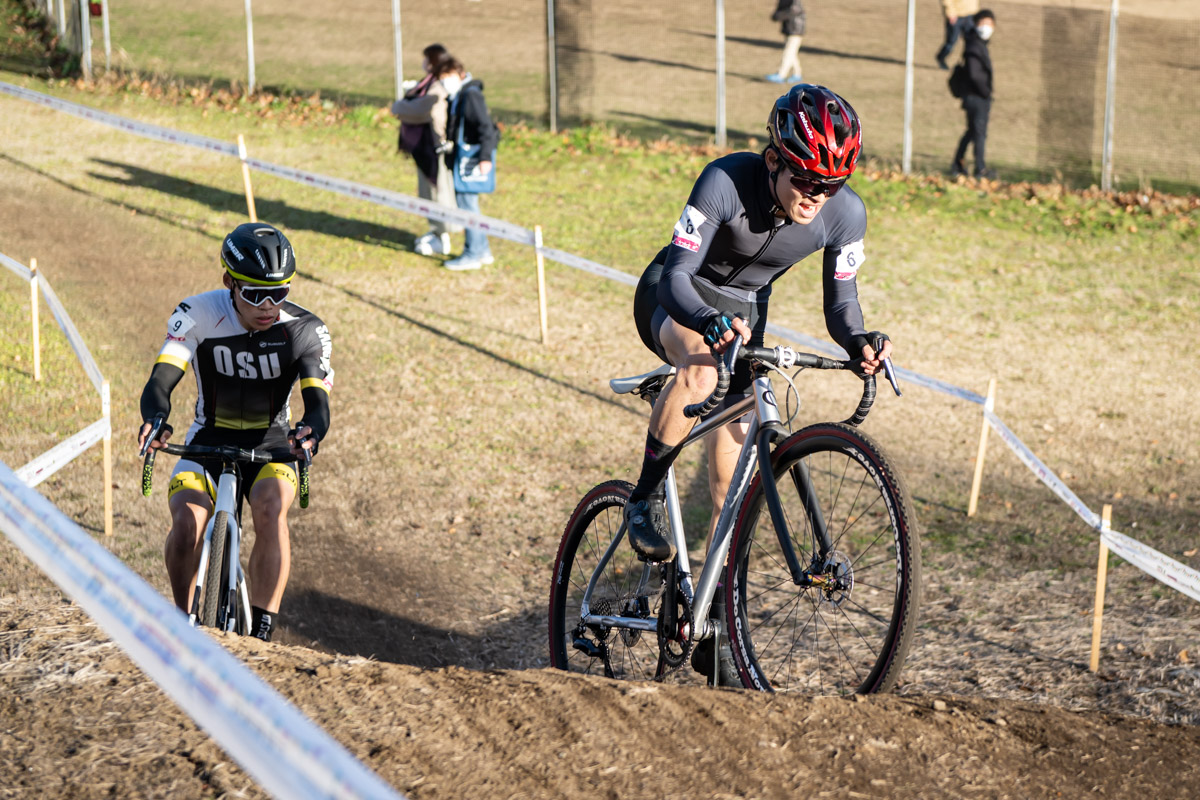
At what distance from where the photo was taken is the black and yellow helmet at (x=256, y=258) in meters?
5.56

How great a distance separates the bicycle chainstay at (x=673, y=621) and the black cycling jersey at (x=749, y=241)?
1.29 meters

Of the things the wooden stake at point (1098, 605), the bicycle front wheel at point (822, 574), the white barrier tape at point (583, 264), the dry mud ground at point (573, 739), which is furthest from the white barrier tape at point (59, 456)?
the wooden stake at point (1098, 605)

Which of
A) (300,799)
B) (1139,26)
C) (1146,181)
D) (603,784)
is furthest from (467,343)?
(1139,26)

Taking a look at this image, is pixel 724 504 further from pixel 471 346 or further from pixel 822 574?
pixel 471 346

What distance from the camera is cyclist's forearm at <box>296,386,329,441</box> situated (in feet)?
18.1

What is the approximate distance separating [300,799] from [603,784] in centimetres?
178

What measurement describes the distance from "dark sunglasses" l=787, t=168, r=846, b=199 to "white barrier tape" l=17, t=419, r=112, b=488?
175 inches

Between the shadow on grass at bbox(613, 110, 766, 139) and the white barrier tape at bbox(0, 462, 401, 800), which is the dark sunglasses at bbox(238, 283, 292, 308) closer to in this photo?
the white barrier tape at bbox(0, 462, 401, 800)

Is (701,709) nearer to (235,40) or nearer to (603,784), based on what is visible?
(603,784)

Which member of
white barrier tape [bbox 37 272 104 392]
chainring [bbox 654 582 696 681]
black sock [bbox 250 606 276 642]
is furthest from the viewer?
white barrier tape [bbox 37 272 104 392]

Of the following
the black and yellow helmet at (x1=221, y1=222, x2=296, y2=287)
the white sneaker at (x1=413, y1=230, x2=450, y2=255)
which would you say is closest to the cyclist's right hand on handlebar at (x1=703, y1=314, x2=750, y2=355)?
the black and yellow helmet at (x1=221, y1=222, x2=296, y2=287)

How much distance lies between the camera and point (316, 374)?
5.95m

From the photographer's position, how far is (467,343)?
39.5ft

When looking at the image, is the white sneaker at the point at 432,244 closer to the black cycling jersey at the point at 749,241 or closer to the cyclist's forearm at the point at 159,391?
the cyclist's forearm at the point at 159,391
